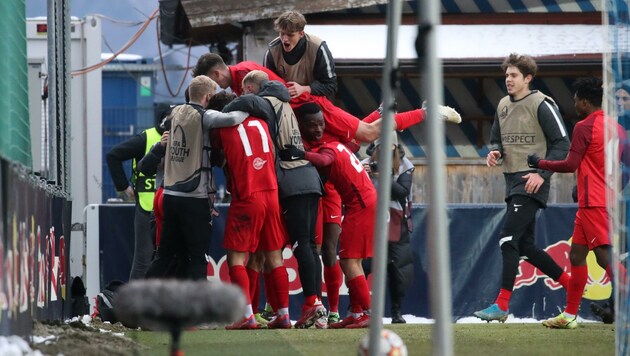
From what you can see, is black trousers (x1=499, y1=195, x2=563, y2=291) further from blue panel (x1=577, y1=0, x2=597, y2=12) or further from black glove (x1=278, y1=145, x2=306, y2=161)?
blue panel (x1=577, y1=0, x2=597, y2=12)

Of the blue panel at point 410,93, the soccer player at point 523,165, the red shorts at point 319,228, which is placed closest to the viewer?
the soccer player at point 523,165

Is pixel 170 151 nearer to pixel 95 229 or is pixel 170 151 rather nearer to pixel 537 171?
pixel 537 171

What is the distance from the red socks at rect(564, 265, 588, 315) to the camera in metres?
10.5

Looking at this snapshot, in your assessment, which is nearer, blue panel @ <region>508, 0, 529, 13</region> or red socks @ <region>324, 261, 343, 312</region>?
red socks @ <region>324, 261, 343, 312</region>

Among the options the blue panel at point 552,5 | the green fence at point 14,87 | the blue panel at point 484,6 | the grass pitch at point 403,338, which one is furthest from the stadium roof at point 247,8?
the green fence at point 14,87

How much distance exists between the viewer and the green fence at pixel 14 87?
22.0 ft

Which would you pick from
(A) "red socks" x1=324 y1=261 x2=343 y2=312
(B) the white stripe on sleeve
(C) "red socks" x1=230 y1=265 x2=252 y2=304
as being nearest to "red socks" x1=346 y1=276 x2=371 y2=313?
(A) "red socks" x1=324 y1=261 x2=343 y2=312

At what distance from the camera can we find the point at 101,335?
832cm

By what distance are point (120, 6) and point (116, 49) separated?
1.66m

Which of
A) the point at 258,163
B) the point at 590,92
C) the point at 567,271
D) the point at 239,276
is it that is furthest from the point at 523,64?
the point at 567,271

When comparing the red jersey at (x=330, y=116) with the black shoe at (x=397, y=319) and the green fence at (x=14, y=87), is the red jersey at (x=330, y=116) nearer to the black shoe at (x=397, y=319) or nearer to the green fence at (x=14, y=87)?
the black shoe at (x=397, y=319)

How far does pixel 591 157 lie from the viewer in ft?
34.8

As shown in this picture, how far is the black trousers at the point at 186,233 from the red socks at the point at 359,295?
129 centimetres

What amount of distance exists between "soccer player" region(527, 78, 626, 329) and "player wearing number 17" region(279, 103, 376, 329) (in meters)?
1.38
